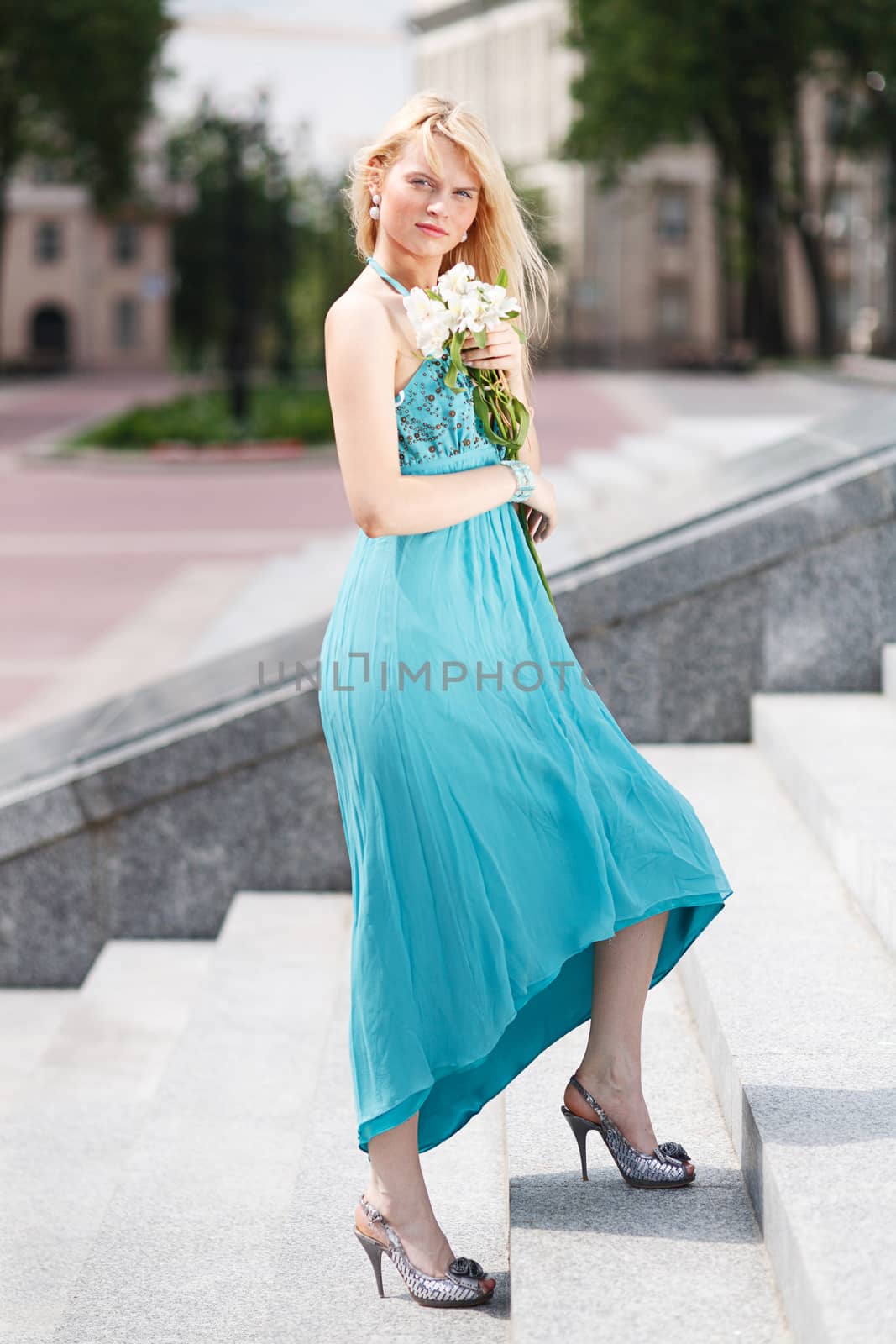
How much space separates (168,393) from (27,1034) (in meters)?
43.2

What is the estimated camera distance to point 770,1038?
314 cm

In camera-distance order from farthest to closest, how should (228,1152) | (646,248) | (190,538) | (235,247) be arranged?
(646,248) < (235,247) < (190,538) < (228,1152)

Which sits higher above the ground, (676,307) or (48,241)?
(48,241)

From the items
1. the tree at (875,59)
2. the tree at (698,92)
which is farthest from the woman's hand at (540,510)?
the tree at (698,92)

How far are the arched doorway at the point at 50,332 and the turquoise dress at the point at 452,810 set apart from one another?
7553 centimetres

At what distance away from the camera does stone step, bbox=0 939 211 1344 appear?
133 inches

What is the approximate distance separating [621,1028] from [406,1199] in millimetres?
460

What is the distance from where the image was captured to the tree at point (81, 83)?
128ft

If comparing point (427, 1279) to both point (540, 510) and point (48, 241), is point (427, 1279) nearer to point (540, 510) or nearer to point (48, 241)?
point (540, 510)

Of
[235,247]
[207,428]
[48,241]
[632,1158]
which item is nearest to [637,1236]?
[632,1158]

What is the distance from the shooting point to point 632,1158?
2.88m

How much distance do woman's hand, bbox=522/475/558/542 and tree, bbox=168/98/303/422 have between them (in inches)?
979

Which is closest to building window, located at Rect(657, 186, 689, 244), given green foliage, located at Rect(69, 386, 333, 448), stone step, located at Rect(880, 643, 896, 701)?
green foliage, located at Rect(69, 386, 333, 448)

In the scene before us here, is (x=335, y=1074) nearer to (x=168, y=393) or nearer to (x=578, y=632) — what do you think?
(x=578, y=632)
